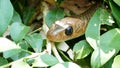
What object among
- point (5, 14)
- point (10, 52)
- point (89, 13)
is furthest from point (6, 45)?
point (89, 13)

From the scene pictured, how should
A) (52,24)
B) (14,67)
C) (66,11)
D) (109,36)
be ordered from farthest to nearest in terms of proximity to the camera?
(66,11) < (52,24) < (109,36) < (14,67)

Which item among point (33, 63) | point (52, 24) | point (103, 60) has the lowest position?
point (103, 60)

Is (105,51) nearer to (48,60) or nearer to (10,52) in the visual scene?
(48,60)

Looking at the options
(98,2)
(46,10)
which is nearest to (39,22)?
(46,10)

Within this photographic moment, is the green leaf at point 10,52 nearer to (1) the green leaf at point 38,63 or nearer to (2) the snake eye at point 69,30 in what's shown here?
(1) the green leaf at point 38,63

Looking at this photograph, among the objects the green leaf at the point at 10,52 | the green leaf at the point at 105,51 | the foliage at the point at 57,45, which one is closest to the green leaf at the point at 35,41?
the foliage at the point at 57,45

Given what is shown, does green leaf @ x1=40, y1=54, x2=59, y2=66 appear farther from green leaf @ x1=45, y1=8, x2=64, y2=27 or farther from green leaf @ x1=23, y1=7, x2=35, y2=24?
green leaf @ x1=23, y1=7, x2=35, y2=24

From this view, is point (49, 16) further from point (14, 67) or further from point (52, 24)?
point (14, 67)
